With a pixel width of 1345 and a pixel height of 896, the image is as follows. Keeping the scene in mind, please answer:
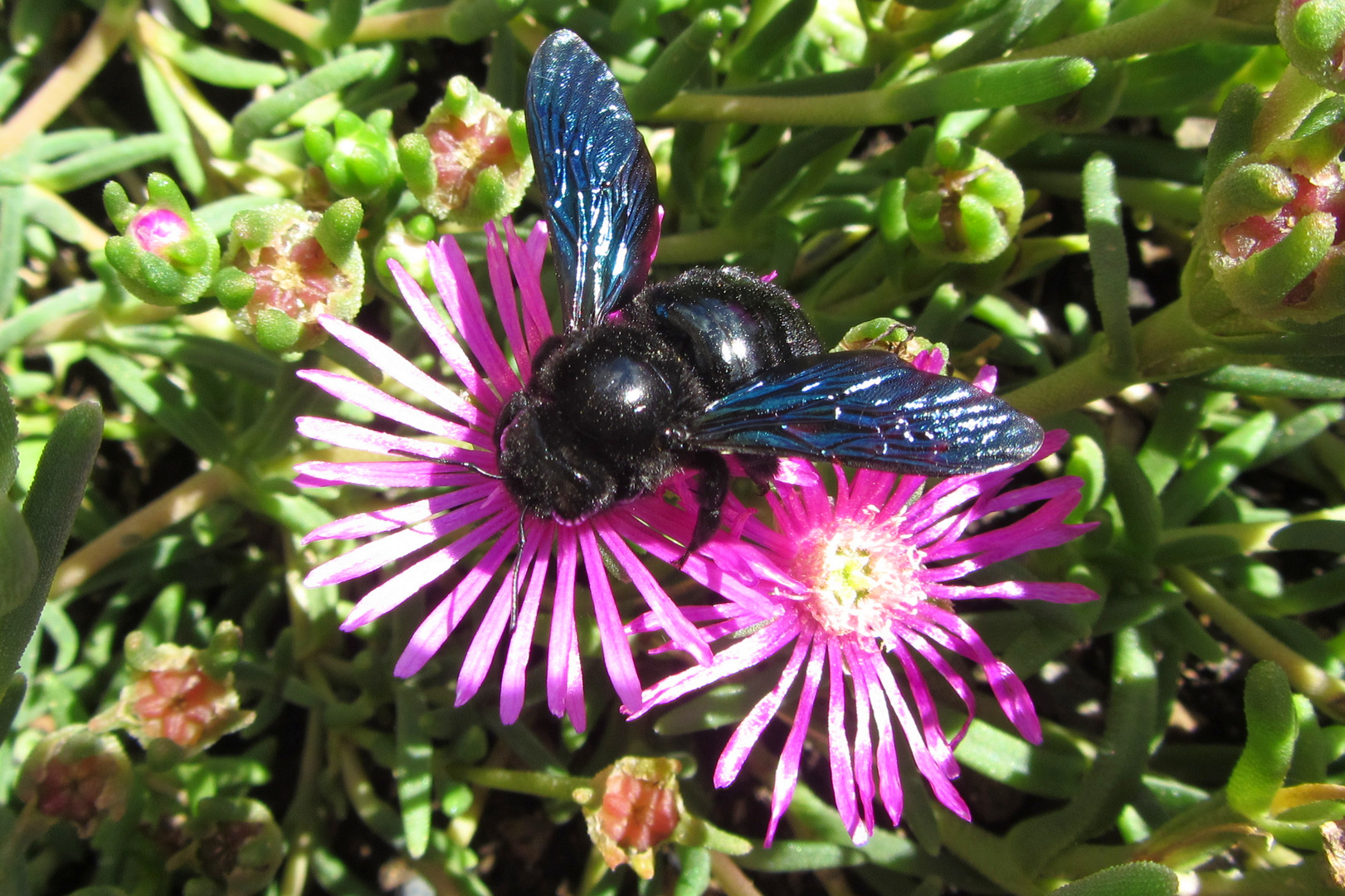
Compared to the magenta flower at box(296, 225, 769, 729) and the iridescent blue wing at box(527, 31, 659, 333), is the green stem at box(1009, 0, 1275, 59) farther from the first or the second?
the magenta flower at box(296, 225, 769, 729)

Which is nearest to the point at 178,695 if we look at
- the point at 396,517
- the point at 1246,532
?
the point at 396,517

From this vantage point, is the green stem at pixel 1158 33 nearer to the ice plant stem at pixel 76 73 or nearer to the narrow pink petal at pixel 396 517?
the narrow pink petal at pixel 396 517

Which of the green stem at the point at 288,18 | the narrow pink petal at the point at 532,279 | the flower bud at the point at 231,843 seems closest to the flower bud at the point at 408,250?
the narrow pink petal at the point at 532,279

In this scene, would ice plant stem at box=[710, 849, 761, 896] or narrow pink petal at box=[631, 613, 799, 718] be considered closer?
narrow pink petal at box=[631, 613, 799, 718]

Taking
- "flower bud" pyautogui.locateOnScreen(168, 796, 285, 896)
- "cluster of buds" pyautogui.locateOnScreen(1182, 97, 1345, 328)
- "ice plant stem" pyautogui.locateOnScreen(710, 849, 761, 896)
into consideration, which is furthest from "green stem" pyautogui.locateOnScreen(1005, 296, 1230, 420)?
"flower bud" pyautogui.locateOnScreen(168, 796, 285, 896)

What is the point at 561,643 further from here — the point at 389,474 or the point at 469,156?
the point at 469,156
